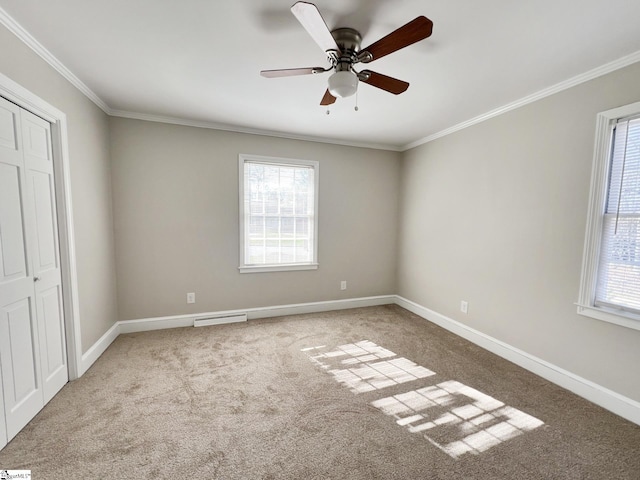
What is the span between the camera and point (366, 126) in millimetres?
3398

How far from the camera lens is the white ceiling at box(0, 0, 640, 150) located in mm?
1520

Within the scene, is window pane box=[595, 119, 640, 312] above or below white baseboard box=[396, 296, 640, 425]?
above

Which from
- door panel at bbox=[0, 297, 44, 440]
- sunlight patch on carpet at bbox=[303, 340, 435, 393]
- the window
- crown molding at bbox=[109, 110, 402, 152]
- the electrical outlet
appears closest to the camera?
door panel at bbox=[0, 297, 44, 440]

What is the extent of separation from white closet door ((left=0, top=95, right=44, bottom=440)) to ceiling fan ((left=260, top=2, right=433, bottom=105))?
163 cm

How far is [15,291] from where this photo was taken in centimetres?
172

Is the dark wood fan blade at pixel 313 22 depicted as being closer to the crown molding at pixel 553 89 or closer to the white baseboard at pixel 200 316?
the crown molding at pixel 553 89

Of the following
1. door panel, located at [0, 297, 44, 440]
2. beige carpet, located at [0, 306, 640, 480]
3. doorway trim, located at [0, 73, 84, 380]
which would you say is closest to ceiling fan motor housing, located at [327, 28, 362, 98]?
doorway trim, located at [0, 73, 84, 380]

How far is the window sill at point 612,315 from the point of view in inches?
75.2

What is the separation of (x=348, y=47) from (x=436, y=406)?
8.49ft

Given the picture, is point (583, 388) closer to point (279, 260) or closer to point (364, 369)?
point (364, 369)

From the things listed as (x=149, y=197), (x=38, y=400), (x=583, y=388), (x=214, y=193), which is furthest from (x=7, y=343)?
(x=583, y=388)

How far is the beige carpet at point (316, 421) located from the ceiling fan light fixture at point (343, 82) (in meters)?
2.17

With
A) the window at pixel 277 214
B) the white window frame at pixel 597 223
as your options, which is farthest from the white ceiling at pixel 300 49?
the window at pixel 277 214

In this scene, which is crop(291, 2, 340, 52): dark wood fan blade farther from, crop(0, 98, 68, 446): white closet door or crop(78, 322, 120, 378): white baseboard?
crop(78, 322, 120, 378): white baseboard
